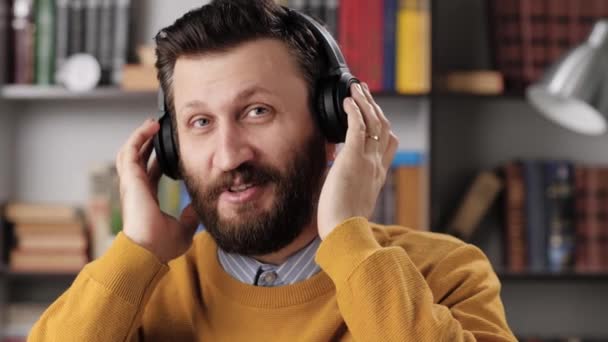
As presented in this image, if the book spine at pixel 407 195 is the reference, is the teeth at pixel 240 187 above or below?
above

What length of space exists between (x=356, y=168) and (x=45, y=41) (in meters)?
1.87

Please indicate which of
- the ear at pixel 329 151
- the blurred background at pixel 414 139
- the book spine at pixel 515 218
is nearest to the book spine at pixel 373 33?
the blurred background at pixel 414 139

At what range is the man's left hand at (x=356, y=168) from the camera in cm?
122

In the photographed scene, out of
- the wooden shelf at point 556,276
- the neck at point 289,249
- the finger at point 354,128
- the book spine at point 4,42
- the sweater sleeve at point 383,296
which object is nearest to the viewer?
the sweater sleeve at point 383,296

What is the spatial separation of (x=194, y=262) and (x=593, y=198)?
5.63ft

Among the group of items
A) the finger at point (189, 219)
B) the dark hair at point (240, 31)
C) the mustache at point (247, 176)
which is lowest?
the finger at point (189, 219)

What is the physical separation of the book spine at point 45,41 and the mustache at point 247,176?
1711 millimetres

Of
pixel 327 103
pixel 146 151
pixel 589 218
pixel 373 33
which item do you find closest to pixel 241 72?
pixel 327 103

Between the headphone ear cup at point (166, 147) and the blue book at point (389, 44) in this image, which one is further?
the blue book at point (389, 44)

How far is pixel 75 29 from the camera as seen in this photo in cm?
281

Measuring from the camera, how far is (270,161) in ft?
4.25

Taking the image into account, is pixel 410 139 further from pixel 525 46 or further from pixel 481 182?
pixel 525 46

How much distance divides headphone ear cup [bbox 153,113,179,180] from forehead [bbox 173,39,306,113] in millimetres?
62

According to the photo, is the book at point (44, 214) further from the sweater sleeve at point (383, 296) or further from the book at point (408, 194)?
the sweater sleeve at point (383, 296)
